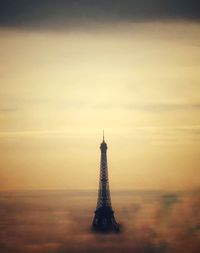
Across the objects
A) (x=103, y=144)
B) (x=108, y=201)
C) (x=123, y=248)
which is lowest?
(x=123, y=248)

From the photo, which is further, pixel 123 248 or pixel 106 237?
pixel 106 237

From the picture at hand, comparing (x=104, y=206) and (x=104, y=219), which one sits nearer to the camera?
(x=104, y=206)

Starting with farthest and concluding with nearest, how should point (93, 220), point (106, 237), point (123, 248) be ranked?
point (93, 220) → point (106, 237) → point (123, 248)

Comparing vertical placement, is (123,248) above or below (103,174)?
below

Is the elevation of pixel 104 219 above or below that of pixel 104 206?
below

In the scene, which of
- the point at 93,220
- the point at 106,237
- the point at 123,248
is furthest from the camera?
the point at 93,220

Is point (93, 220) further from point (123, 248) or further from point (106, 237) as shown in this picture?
point (123, 248)

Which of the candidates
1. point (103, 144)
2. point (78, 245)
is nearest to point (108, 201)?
point (103, 144)
